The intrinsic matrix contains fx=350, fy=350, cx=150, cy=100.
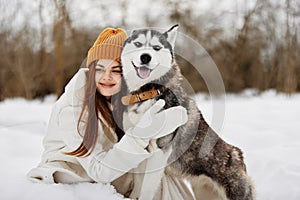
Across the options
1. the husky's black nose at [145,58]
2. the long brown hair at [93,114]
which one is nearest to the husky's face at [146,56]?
the husky's black nose at [145,58]

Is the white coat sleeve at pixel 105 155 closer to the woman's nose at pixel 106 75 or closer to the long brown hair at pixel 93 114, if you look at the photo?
the long brown hair at pixel 93 114

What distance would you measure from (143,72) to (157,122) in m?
0.29

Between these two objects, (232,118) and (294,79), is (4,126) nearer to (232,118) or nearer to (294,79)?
(232,118)

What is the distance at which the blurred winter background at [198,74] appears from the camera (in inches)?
116

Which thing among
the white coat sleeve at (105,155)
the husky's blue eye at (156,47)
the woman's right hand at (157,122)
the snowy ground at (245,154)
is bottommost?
the snowy ground at (245,154)

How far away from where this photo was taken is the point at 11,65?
317 inches

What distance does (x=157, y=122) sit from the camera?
6.21ft

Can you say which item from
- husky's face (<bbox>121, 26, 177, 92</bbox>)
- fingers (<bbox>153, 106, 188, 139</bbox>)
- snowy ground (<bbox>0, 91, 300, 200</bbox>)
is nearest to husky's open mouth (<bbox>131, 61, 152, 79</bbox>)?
husky's face (<bbox>121, 26, 177, 92</bbox>)

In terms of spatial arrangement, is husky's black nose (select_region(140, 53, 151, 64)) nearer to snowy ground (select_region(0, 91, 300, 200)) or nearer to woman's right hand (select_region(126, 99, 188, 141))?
woman's right hand (select_region(126, 99, 188, 141))

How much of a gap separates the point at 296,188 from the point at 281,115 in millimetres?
2936

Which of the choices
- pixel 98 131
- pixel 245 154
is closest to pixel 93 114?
pixel 98 131

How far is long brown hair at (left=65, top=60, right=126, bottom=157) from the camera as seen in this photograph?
6.30ft

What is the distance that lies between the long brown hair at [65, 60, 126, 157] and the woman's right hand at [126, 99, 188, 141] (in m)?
0.22

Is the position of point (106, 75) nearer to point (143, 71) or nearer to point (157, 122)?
point (143, 71)
